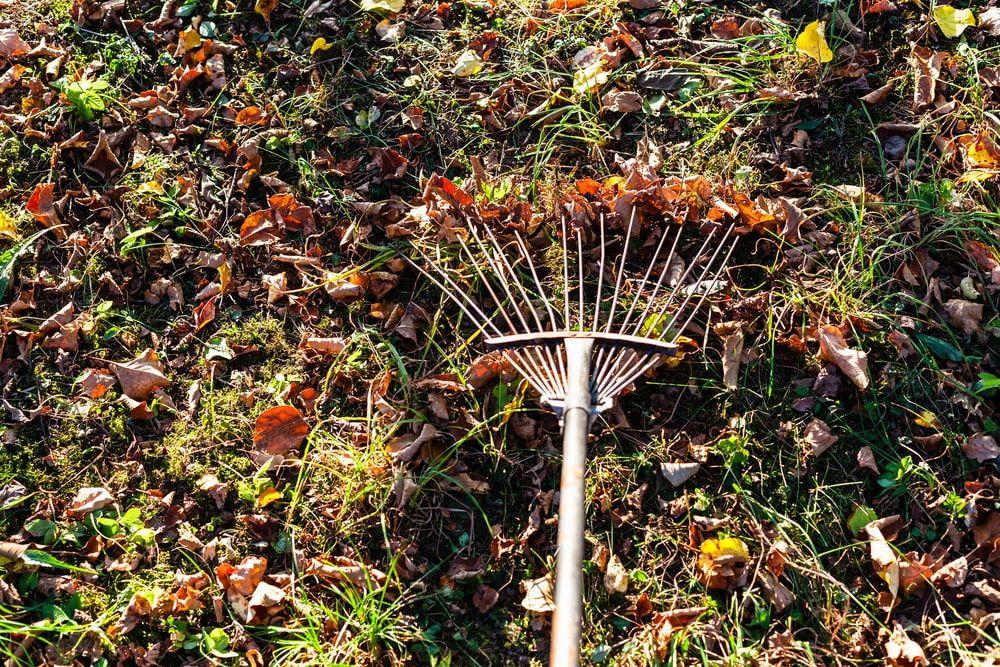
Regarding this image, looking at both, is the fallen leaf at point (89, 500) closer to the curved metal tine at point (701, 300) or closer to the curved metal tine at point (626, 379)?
the curved metal tine at point (626, 379)

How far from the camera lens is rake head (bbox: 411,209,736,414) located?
2.61 m

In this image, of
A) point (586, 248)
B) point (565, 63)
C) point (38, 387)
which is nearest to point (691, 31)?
point (565, 63)

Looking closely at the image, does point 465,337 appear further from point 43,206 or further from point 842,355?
point 43,206

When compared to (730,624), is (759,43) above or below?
above

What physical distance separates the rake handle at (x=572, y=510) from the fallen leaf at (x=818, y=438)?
789 millimetres

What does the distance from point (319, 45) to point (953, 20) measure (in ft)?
8.36

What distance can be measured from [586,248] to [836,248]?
90cm

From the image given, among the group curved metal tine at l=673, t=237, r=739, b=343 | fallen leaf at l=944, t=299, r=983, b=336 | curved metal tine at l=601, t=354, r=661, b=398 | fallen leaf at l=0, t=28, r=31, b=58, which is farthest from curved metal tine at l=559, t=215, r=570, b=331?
fallen leaf at l=0, t=28, r=31, b=58

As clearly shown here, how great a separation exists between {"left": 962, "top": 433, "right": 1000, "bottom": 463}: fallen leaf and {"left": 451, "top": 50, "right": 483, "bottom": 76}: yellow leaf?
228 cm

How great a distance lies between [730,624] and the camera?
7.78ft

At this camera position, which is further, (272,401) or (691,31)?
(691,31)

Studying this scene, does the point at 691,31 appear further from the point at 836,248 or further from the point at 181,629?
the point at 181,629

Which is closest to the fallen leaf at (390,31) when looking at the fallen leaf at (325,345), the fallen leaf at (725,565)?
the fallen leaf at (325,345)

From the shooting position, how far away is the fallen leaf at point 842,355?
2.54m
